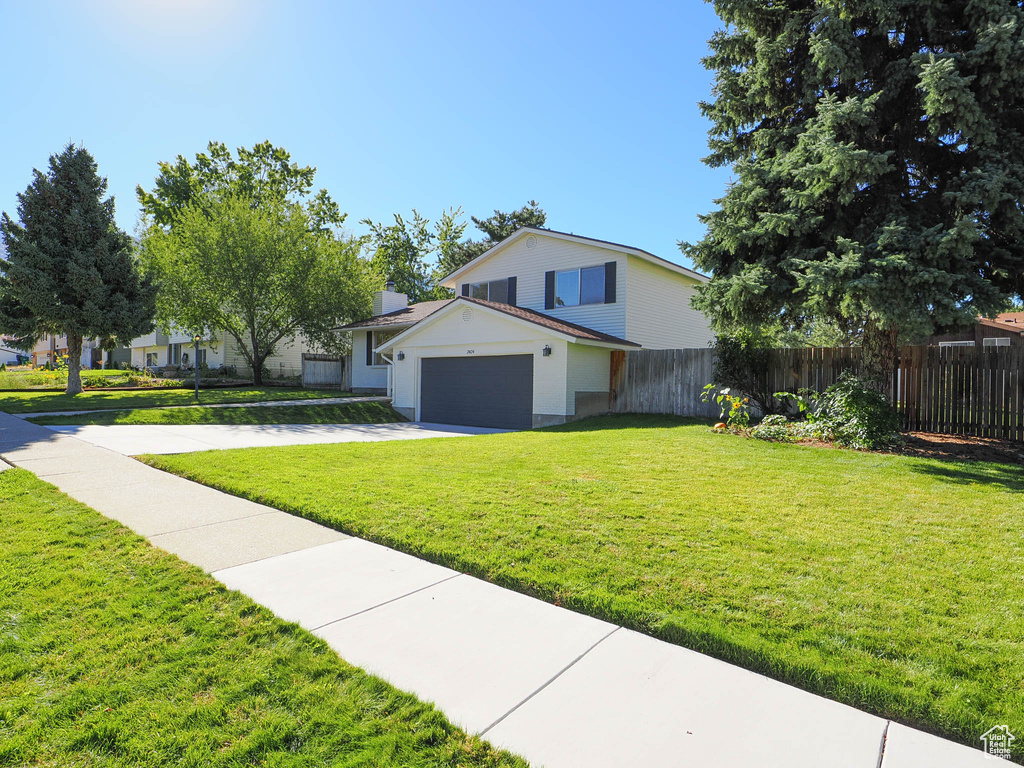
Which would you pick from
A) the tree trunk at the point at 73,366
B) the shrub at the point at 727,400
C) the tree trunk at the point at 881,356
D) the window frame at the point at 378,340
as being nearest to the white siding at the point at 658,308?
the shrub at the point at 727,400

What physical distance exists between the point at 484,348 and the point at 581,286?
12.8 feet

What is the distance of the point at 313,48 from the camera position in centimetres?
1169

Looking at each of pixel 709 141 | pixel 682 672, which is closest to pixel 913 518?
pixel 682 672

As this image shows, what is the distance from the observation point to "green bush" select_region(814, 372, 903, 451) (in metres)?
8.41

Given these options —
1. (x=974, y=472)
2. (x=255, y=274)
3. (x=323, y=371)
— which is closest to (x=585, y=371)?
(x=974, y=472)

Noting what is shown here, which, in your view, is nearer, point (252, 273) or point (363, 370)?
point (252, 273)

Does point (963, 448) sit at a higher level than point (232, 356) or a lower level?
lower

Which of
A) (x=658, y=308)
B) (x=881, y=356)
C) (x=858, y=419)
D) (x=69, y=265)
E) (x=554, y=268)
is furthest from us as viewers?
(x=69, y=265)

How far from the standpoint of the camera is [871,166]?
26.6 feet

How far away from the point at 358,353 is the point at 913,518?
836 inches

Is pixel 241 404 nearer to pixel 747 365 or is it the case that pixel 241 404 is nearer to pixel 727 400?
pixel 727 400

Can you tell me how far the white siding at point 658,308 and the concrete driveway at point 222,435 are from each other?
6378 mm

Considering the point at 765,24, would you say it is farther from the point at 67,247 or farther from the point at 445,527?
the point at 67,247

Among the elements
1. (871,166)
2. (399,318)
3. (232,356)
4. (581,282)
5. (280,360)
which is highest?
(871,166)
